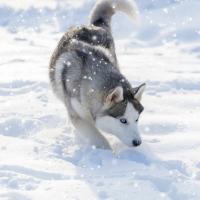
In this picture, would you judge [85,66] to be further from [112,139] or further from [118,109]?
[112,139]

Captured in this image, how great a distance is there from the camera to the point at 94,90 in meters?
5.64

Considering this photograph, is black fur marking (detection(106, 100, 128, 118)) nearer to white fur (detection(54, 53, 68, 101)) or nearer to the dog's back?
the dog's back

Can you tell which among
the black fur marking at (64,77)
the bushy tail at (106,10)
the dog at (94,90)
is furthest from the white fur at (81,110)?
the bushy tail at (106,10)

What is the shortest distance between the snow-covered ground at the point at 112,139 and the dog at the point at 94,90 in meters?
0.22

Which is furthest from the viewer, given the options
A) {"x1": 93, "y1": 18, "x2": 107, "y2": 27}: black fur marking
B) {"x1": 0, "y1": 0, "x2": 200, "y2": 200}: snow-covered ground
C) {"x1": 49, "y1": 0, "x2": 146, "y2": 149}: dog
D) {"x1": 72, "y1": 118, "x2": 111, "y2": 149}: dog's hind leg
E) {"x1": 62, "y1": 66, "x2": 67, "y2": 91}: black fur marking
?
{"x1": 93, "y1": 18, "x2": 107, "y2": 27}: black fur marking

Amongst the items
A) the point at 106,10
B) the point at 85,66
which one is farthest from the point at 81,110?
the point at 106,10

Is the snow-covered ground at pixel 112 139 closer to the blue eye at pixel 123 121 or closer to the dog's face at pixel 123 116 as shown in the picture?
the dog's face at pixel 123 116

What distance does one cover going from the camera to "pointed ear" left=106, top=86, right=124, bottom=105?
5285 millimetres

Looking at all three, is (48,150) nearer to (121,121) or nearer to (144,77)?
(121,121)

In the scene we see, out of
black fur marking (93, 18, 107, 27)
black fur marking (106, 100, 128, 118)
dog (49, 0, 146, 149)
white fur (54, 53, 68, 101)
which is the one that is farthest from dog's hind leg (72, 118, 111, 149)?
black fur marking (93, 18, 107, 27)

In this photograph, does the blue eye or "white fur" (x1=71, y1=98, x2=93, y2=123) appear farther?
"white fur" (x1=71, y1=98, x2=93, y2=123)

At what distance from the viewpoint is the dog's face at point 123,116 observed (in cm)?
535

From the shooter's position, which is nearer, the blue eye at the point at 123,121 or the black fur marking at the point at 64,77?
the blue eye at the point at 123,121

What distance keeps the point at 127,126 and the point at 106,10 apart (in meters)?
2.81
